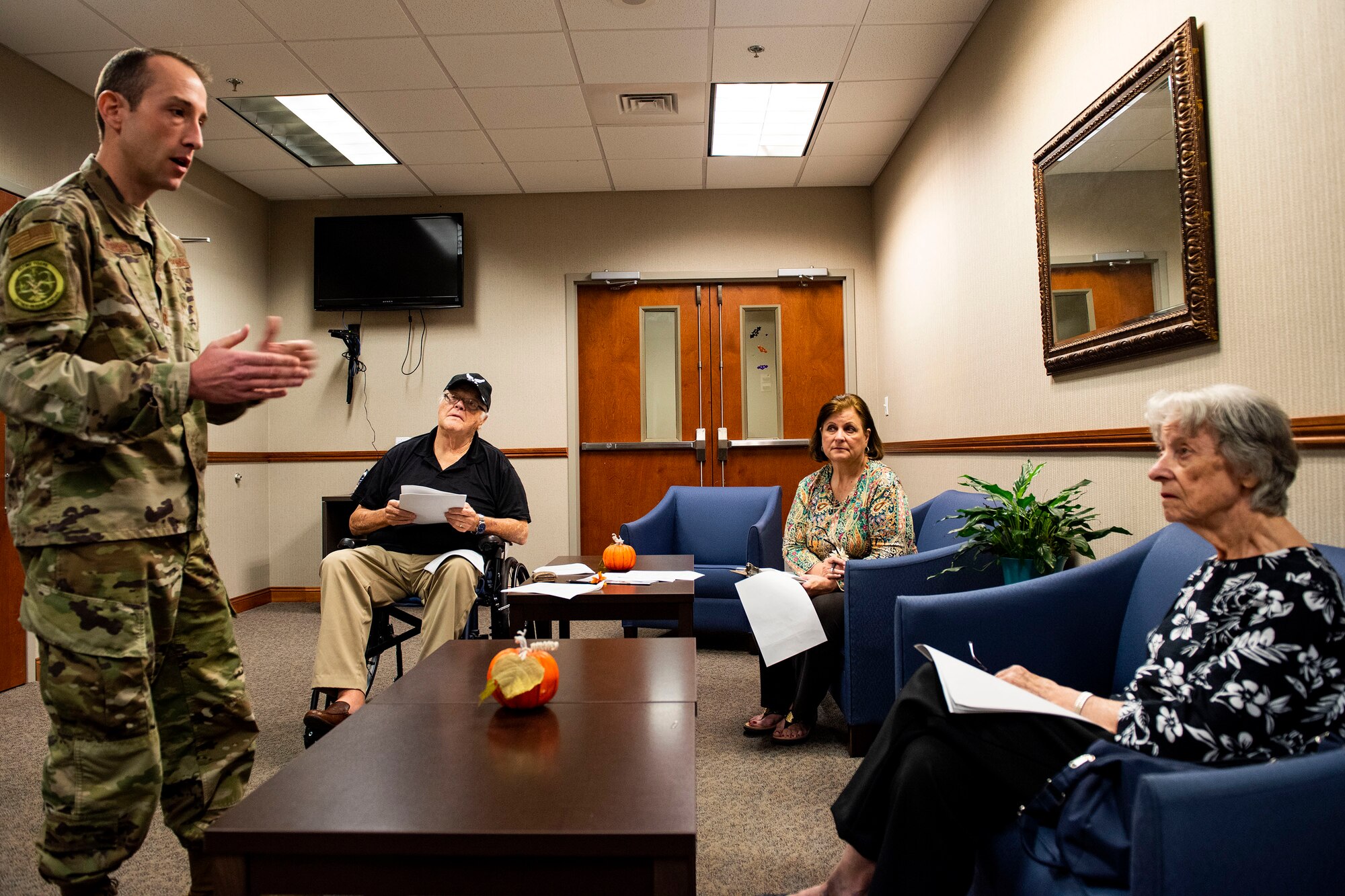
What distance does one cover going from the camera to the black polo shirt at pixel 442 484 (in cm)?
311

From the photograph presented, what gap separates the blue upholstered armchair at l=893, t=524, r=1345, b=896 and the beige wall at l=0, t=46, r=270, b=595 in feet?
14.4

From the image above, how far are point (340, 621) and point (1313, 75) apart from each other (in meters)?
3.00

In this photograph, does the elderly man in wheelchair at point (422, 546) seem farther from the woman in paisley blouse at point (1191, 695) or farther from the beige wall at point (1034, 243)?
the beige wall at point (1034, 243)

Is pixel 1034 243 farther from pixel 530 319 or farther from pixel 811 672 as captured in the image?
pixel 530 319

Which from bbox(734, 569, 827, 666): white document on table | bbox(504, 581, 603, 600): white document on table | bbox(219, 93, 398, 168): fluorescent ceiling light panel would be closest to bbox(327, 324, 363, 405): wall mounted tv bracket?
bbox(219, 93, 398, 168): fluorescent ceiling light panel

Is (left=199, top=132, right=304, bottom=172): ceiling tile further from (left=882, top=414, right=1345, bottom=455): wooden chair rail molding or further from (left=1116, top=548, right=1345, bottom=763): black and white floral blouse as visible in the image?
(left=1116, top=548, right=1345, bottom=763): black and white floral blouse

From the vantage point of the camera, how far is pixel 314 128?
184 inches

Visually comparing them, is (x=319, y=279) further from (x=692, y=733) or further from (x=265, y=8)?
(x=692, y=733)

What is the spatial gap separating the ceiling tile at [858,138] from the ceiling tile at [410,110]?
207cm

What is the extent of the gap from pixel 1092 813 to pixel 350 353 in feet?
18.2

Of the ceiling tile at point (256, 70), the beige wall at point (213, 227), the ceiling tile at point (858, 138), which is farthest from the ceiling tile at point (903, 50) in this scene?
the beige wall at point (213, 227)

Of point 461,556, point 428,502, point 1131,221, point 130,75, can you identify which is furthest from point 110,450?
point 1131,221

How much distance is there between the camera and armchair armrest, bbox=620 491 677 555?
4.25m

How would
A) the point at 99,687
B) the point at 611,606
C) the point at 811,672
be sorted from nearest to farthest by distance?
the point at 99,687
the point at 611,606
the point at 811,672
